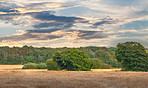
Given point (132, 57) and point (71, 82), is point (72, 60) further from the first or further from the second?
point (71, 82)

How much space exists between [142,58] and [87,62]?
19.8 m

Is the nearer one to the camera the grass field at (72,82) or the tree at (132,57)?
the grass field at (72,82)

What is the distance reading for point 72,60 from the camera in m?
67.8

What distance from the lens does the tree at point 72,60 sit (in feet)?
221

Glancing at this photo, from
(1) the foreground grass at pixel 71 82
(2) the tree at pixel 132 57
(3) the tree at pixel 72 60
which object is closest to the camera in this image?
(1) the foreground grass at pixel 71 82

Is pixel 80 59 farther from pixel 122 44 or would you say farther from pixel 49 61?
pixel 49 61

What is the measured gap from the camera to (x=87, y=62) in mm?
70312

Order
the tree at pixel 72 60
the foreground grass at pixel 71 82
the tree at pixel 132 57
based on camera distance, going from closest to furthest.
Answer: the foreground grass at pixel 71 82 → the tree at pixel 72 60 → the tree at pixel 132 57

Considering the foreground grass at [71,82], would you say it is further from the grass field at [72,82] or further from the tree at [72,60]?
the tree at [72,60]

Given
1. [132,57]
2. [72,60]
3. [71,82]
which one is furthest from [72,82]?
[132,57]

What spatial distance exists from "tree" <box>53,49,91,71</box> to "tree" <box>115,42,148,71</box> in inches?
512

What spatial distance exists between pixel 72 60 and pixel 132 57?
2213cm

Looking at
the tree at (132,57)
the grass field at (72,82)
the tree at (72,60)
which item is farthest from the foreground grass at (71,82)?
the tree at (132,57)

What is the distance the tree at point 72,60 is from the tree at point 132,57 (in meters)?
13.0
